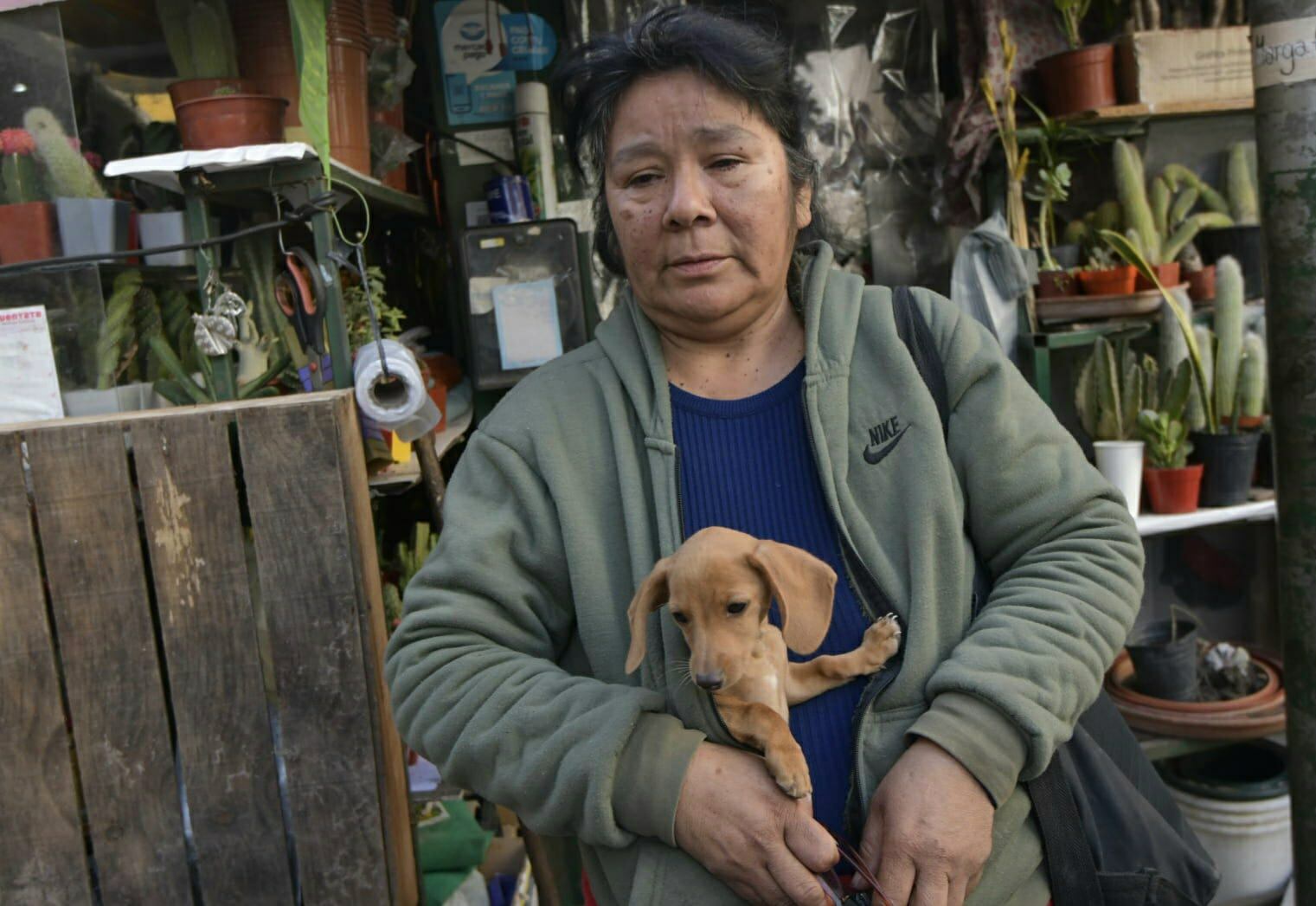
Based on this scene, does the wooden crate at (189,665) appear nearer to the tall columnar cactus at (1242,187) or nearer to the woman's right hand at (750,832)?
the woman's right hand at (750,832)

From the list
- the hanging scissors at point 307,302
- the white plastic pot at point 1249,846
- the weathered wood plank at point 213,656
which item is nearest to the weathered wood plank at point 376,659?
the weathered wood plank at point 213,656

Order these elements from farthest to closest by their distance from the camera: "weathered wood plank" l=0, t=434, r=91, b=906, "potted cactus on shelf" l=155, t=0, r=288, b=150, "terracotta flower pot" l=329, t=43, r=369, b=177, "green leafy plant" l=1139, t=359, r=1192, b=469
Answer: "green leafy plant" l=1139, t=359, r=1192, b=469
"terracotta flower pot" l=329, t=43, r=369, b=177
"potted cactus on shelf" l=155, t=0, r=288, b=150
"weathered wood plank" l=0, t=434, r=91, b=906

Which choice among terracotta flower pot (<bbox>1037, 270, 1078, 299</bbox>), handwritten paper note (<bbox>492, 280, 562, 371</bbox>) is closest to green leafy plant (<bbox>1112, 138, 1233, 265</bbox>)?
terracotta flower pot (<bbox>1037, 270, 1078, 299</bbox>)

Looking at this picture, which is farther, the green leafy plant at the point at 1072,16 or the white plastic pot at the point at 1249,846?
the green leafy plant at the point at 1072,16

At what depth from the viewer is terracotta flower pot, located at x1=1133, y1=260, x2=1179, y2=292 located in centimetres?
335

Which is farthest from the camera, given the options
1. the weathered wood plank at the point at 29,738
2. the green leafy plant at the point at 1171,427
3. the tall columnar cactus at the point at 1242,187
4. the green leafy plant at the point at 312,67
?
the tall columnar cactus at the point at 1242,187

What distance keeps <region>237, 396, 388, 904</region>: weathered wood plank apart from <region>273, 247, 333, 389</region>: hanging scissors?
0.50 meters

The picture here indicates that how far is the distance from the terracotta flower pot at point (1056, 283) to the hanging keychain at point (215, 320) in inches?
103

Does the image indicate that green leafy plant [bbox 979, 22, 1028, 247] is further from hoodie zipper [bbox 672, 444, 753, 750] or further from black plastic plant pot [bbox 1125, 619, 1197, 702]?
hoodie zipper [bbox 672, 444, 753, 750]

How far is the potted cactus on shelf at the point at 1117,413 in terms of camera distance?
3.20m

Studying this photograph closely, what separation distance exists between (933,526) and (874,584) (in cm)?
12

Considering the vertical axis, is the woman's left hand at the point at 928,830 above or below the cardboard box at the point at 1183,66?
below

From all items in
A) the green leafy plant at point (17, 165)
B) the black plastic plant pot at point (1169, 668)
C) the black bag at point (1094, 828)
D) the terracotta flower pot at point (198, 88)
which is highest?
the terracotta flower pot at point (198, 88)

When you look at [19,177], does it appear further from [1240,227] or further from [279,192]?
[1240,227]
